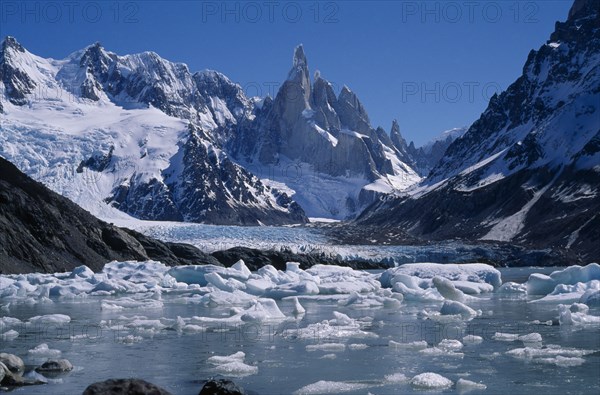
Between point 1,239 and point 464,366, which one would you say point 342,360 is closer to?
point 464,366

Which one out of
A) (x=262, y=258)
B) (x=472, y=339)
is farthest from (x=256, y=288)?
(x=262, y=258)

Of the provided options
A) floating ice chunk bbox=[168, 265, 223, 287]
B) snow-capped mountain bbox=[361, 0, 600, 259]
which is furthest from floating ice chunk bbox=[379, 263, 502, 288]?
snow-capped mountain bbox=[361, 0, 600, 259]

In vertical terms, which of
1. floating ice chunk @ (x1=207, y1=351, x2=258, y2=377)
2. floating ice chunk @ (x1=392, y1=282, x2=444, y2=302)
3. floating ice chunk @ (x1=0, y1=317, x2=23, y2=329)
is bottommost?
floating ice chunk @ (x1=207, y1=351, x2=258, y2=377)

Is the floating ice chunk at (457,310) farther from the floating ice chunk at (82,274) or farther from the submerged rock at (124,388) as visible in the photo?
the floating ice chunk at (82,274)

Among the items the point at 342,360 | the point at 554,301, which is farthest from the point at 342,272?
the point at 342,360

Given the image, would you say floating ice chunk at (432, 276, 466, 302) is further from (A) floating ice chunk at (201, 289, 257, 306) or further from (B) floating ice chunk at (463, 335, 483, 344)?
(B) floating ice chunk at (463, 335, 483, 344)
